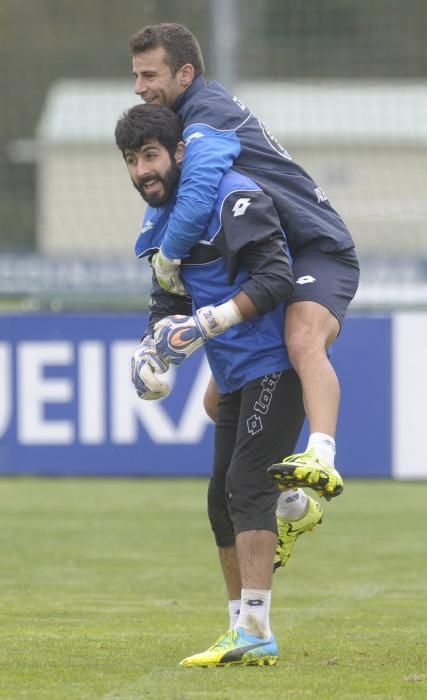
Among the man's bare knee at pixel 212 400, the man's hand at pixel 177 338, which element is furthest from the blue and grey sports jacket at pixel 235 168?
the man's bare knee at pixel 212 400

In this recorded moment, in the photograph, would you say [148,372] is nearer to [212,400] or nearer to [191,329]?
[191,329]

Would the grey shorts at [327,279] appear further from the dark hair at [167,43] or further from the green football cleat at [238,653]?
the green football cleat at [238,653]

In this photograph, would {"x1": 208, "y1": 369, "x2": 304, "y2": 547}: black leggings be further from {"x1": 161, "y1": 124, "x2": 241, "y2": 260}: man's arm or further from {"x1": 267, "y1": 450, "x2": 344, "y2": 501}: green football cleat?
{"x1": 161, "y1": 124, "x2": 241, "y2": 260}: man's arm

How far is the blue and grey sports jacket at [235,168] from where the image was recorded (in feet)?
17.6

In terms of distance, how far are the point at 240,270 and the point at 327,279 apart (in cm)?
31

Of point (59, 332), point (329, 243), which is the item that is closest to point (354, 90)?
point (59, 332)

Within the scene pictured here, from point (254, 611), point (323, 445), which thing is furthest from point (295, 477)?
point (254, 611)

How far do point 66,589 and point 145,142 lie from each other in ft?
9.64

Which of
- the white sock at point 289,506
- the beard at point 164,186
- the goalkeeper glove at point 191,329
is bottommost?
the white sock at point 289,506

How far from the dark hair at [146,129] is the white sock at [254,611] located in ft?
5.07

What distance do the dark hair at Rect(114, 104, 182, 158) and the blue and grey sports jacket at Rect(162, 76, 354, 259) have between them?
56 mm

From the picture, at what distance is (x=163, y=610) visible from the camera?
7000 mm

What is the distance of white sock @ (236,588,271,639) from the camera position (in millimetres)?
5406

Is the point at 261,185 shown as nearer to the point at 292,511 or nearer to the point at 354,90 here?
the point at 292,511
